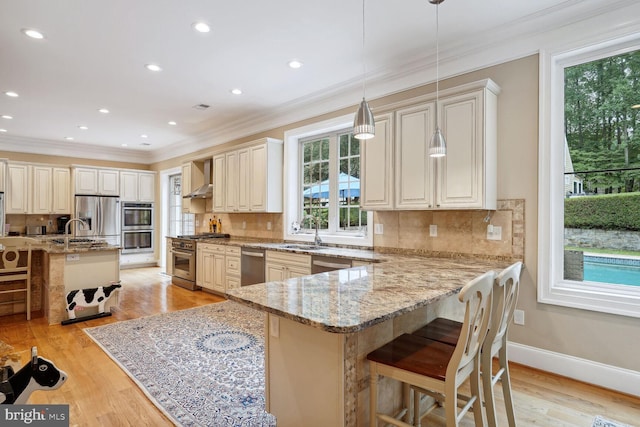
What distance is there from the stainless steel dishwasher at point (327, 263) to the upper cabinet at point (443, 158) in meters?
0.65

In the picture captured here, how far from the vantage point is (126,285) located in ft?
20.7

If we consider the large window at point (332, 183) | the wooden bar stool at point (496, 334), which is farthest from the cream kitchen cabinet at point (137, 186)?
the wooden bar stool at point (496, 334)

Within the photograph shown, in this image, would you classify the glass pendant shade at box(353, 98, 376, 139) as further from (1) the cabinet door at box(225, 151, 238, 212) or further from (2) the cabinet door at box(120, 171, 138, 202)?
(2) the cabinet door at box(120, 171, 138, 202)

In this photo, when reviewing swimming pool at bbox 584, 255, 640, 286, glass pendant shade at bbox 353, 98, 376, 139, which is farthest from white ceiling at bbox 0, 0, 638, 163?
swimming pool at bbox 584, 255, 640, 286

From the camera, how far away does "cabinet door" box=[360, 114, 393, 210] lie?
3480 millimetres

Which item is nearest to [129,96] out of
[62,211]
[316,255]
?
[316,255]

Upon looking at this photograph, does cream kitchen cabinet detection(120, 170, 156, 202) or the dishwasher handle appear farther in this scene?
cream kitchen cabinet detection(120, 170, 156, 202)

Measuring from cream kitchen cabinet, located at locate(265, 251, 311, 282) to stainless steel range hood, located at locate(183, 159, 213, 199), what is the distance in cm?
250

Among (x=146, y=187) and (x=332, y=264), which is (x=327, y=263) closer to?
(x=332, y=264)

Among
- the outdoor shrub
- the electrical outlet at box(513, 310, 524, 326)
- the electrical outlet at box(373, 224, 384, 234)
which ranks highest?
the outdoor shrub

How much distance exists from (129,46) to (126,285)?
4459 millimetres

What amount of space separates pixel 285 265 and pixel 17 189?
6094 millimetres

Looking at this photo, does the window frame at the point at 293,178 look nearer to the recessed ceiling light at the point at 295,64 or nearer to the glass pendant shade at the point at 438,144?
the recessed ceiling light at the point at 295,64

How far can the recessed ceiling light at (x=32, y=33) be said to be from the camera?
3037 mm
